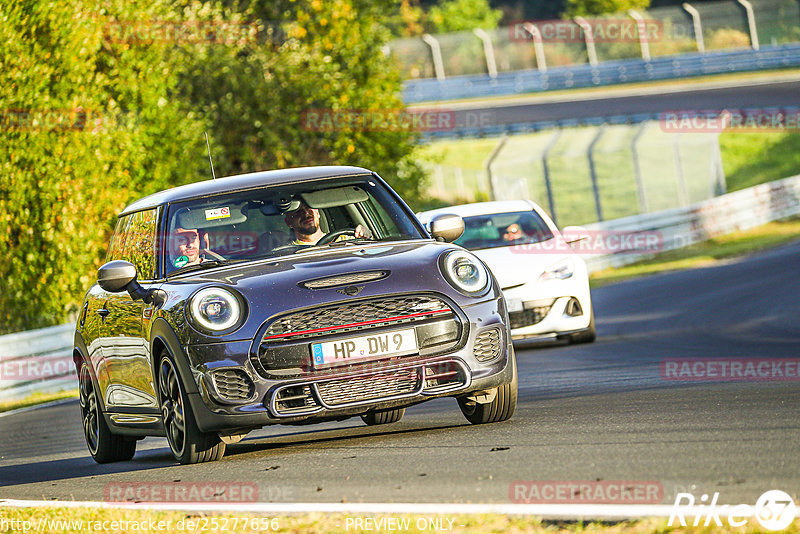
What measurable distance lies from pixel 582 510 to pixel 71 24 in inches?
689

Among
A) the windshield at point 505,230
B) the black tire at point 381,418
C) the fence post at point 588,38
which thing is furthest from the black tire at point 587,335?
the fence post at point 588,38

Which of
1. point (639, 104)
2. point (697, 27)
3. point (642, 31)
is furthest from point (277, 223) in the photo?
point (642, 31)

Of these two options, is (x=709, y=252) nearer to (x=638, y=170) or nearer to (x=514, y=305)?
(x=638, y=170)

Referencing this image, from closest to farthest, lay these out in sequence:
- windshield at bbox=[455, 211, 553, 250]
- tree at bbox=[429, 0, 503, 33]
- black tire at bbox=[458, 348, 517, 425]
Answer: black tire at bbox=[458, 348, 517, 425] < windshield at bbox=[455, 211, 553, 250] < tree at bbox=[429, 0, 503, 33]

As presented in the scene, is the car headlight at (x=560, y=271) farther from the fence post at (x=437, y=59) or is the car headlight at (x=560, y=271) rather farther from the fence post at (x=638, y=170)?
the fence post at (x=437, y=59)

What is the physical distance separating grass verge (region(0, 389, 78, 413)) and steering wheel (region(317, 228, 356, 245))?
8313mm

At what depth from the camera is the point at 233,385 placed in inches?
277

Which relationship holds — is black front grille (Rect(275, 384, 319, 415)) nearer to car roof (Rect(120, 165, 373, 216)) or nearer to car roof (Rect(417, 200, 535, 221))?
car roof (Rect(120, 165, 373, 216))

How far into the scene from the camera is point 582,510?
505cm

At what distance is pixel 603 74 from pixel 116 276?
45175 mm

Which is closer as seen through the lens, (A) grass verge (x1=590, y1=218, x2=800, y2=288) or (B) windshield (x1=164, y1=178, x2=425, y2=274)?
(B) windshield (x1=164, y1=178, x2=425, y2=274)

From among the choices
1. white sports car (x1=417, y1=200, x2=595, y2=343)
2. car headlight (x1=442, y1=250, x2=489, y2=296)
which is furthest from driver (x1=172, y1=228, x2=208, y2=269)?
white sports car (x1=417, y1=200, x2=595, y2=343)

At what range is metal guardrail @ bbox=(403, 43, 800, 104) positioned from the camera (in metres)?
46.7

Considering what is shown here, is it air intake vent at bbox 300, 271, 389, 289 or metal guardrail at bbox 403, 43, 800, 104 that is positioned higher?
air intake vent at bbox 300, 271, 389, 289
